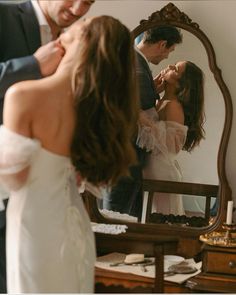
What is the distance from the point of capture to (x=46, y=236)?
4.67 ft

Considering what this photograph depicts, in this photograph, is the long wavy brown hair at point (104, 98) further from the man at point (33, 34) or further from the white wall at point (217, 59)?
the white wall at point (217, 59)

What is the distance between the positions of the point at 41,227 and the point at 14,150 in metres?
0.22

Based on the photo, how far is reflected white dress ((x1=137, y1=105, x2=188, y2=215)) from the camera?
228 centimetres

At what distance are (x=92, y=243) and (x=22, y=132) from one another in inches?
15.3

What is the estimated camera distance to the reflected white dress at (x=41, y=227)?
1.41 meters

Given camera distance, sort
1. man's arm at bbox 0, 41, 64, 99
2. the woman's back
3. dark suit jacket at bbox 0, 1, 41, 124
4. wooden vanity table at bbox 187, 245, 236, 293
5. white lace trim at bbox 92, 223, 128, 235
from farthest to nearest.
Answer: white lace trim at bbox 92, 223, 128, 235 < wooden vanity table at bbox 187, 245, 236, 293 < dark suit jacket at bbox 0, 1, 41, 124 < man's arm at bbox 0, 41, 64, 99 < the woman's back

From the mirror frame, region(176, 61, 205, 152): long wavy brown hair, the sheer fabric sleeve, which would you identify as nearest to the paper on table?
the mirror frame

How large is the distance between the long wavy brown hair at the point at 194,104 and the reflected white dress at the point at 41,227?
902 millimetres

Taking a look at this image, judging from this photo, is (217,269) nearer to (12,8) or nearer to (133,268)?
→ (133,268)

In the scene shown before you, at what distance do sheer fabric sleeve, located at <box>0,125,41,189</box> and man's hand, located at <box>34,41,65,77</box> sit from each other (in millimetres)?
Result: 214

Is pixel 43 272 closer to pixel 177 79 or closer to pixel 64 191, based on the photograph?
pixel 64 191

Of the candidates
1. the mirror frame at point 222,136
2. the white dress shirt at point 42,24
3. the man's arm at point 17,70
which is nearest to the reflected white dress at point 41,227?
the man's arm at point 17,70

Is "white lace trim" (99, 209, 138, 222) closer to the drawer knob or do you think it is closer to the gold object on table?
the gold object on table

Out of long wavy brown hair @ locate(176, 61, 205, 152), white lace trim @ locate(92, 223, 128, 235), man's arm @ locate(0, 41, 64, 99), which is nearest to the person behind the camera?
man's arm @ locate(0, 41, 64, 99)
